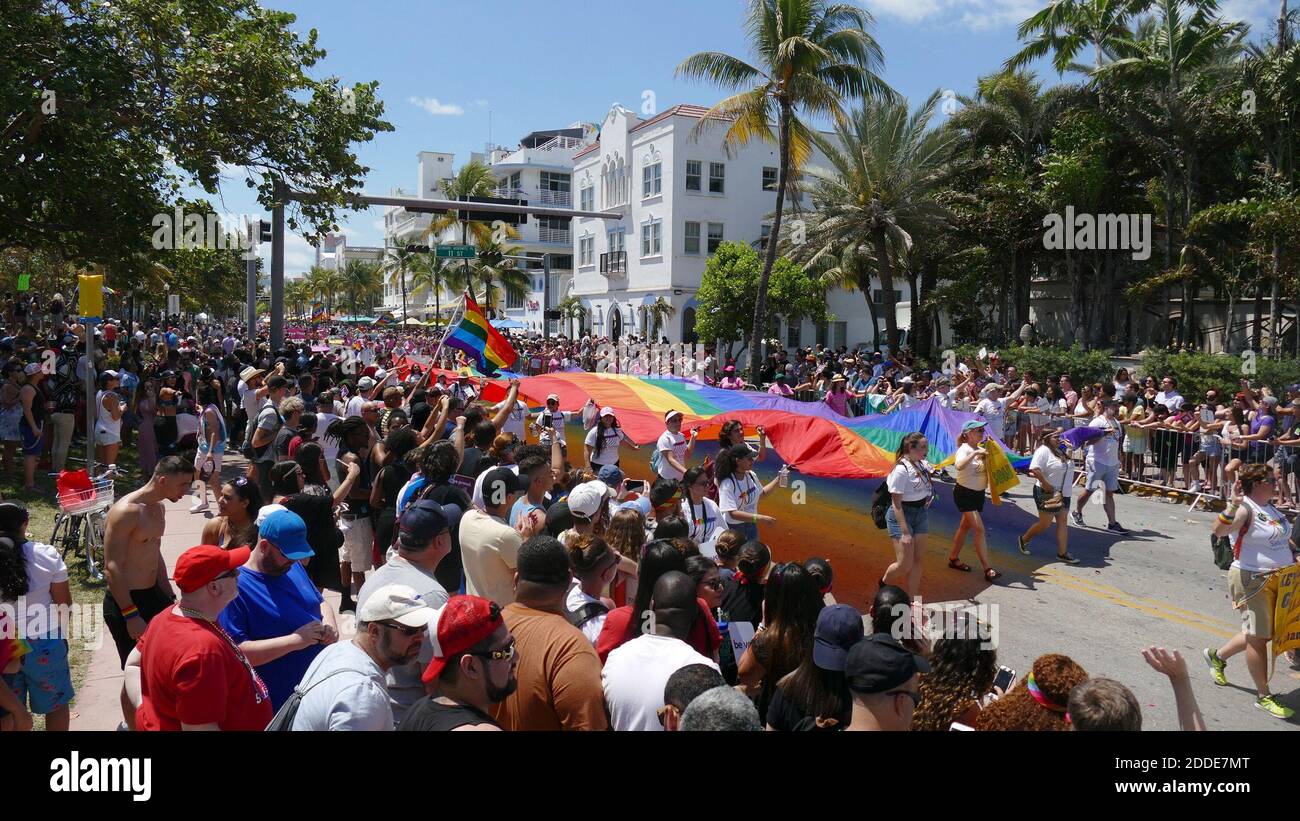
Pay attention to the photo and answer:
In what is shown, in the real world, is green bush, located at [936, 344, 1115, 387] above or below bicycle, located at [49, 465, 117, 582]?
above

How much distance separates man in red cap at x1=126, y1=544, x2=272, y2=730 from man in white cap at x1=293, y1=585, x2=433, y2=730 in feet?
1.16

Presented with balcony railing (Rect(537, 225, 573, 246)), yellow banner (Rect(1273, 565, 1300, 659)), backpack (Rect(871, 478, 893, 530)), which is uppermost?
balcony railing (Rect(537, 225, 573, 246))

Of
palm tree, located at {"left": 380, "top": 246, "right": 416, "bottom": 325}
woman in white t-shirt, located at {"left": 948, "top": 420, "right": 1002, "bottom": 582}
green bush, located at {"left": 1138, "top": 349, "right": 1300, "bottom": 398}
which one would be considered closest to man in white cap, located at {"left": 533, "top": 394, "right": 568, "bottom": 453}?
woman in white t-shirt, located at {"left": 948, "top": 420, "right": 1002, "bottom": 582}

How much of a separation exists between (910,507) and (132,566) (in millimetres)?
6230

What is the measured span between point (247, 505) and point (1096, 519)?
1127 cm

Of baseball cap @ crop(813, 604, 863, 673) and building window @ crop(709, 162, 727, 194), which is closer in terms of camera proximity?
baseball cap @ crop(813, 604, 863, 673)

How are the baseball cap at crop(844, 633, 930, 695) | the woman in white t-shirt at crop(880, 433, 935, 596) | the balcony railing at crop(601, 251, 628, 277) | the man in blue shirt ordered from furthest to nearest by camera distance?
the balcony railing at crop(601, 251, 628, 277) < the woman in white t-shirt at crop(880, 433, 935, 596) < the man in blue shirt < the baseball cap at crop(844, 633, 930, 695)

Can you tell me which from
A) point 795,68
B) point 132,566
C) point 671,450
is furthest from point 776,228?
point 132,566

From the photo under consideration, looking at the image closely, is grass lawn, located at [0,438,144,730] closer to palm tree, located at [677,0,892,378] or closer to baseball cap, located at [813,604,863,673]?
baseball cap, located at [813,604,863,673]

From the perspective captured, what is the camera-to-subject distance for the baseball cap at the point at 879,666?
131 inches

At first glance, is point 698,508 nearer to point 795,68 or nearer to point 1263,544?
point 1263,544

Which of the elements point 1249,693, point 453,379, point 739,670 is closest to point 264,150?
point 453,379

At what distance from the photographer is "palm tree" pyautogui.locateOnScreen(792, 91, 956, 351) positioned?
3012 centimetres

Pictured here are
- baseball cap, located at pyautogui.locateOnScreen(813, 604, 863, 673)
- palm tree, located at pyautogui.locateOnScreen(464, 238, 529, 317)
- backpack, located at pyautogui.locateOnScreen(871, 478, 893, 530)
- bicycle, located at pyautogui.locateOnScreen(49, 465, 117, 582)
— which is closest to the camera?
baseball cap, located at pyautogui.locateOnScreen(813, 604, 863, 673)
